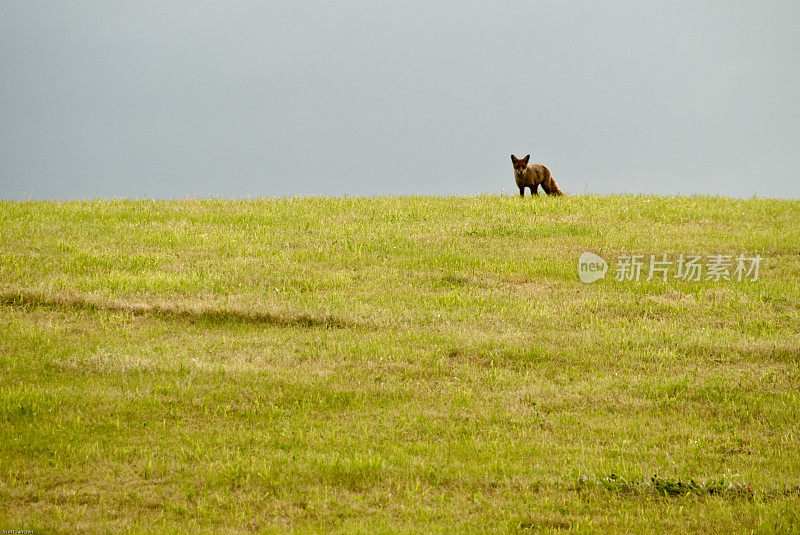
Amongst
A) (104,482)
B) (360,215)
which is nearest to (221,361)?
(104,482)

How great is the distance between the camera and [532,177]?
2867 centimetres

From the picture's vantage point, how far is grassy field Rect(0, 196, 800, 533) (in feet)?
31.7

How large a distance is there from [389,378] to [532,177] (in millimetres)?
16159

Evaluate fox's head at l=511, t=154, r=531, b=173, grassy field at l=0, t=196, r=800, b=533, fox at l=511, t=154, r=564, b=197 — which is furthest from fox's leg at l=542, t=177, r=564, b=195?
grassy field at l=0, t=196, r=800, b=533

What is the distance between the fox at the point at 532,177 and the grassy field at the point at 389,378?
2.58m

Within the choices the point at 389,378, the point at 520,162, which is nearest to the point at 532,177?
the point at 520,162

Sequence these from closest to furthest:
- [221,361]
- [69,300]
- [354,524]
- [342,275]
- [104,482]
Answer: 1. [354,524]
2. [104,482]
3. [221,361]
4. [69,300]
5. [342,275]

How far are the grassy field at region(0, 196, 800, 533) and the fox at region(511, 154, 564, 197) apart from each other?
8.46ft

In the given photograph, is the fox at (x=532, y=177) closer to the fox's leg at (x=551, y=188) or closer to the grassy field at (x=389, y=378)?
the fox's leg at (x=551, y=188)

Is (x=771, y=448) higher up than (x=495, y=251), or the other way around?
(x=495, y=251)

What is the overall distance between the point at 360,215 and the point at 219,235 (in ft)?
15.7

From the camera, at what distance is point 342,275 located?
19.9m

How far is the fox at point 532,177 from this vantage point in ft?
90.5

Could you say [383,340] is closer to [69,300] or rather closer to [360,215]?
[69,300]
